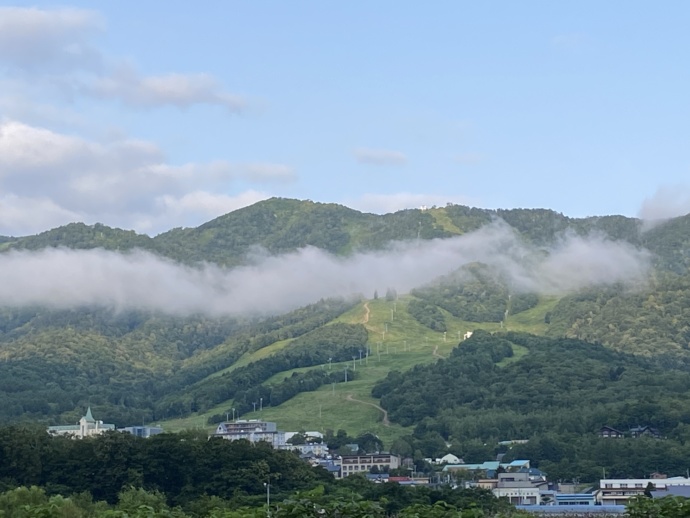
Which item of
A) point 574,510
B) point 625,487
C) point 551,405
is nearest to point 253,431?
point 551,405

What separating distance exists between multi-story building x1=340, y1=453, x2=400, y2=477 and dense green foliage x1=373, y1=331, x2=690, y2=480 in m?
7.23

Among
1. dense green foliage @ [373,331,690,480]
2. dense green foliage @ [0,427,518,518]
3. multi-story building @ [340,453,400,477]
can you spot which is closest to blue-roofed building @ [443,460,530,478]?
dense green foliage @ [373,331,690,480]

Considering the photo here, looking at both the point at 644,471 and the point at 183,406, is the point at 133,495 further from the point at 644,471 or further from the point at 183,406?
the point at 183,406

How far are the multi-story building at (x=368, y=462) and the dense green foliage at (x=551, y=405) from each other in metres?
7.23

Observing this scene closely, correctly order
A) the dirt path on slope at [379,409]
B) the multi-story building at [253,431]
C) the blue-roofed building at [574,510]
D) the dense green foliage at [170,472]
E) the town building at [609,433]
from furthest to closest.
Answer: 1. the dirt path on slope at [379,409]
2. the multi-story building at [253,431]
3. the town building at [609,433]
4. the blue-roofed building at [574,510]
5. the dense green foliage at [170,472]

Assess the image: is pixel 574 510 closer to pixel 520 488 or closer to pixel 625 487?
pixel 625 487

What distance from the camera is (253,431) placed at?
156 m

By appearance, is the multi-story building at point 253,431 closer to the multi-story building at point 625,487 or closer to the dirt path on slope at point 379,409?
the dirt path on slope at point 379,409

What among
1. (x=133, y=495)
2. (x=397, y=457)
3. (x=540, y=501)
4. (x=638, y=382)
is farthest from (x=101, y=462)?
(x=638, y=382)

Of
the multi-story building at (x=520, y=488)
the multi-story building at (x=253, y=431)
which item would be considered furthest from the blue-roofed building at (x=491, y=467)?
the multi-story building at (x=253, y=431)

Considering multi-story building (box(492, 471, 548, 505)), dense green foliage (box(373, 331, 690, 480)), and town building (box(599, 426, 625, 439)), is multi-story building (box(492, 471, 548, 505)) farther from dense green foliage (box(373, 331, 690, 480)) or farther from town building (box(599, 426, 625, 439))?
town building (box(599, 426, 625, 439))

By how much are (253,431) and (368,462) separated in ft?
73.6

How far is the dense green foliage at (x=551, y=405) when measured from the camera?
436ft

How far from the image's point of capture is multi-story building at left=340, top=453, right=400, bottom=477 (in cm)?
13788
